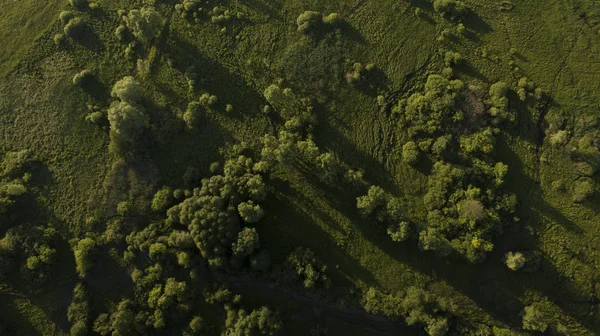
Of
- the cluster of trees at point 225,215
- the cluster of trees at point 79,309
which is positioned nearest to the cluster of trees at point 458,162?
the cluster of trees at point 225,215

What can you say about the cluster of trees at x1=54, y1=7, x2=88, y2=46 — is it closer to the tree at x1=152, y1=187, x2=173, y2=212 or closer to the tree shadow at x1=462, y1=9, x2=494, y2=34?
the tree at x1=152, y1=187, x2=173, y2=212

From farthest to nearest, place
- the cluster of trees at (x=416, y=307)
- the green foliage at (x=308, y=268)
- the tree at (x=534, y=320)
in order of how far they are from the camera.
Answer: the green foliage at (x=308, y=268)
the cluster of trees at (x=416, y=307)
the tree at (x=534, y=320)

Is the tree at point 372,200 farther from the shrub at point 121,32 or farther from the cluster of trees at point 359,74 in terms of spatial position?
the shrub at point 121,32

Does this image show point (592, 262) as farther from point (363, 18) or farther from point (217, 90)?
point (217, 90)

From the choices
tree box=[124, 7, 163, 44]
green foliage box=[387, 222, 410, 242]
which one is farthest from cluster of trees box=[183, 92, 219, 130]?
green foliage box=[387, 222, 410, 242]

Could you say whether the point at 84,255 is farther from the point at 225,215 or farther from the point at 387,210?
the point at 387,210

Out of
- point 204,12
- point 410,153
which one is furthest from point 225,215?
point 204,12
